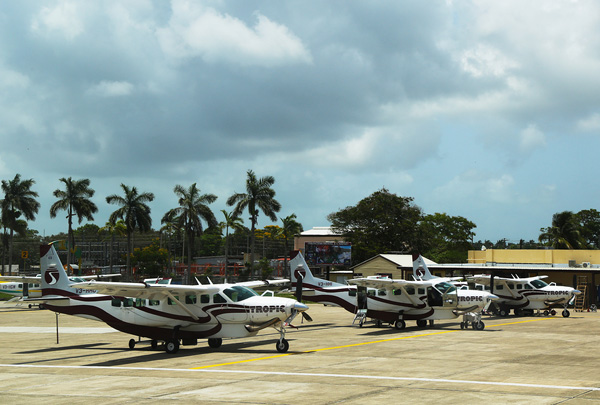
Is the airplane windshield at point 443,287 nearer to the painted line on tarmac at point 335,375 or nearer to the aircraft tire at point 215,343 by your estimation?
the aircraft tire at point 215,343

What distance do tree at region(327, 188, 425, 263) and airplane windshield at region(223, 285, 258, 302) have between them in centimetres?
6510

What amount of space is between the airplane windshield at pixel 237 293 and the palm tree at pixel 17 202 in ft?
235

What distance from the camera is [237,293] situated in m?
23.1

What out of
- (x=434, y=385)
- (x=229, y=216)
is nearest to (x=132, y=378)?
(x=434, y=385)

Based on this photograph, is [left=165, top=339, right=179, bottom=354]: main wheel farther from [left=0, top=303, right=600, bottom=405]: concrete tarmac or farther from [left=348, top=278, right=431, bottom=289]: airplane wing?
[left=348, top=278, right=431, bottom=289]: airplane wing

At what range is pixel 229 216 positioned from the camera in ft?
273

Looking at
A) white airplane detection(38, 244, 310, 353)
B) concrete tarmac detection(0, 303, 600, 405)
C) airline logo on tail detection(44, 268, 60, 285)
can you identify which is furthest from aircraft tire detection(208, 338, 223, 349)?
airline logo on tail detection(44, 268, 60, 285)

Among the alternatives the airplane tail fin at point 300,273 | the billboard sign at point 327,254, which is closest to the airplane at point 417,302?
the airplane tail fin at point 300,273

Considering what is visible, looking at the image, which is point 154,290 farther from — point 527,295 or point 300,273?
point 527,295

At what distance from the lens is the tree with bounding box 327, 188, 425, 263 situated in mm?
88188

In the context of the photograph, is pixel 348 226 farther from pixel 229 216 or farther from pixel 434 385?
pixel 434 385

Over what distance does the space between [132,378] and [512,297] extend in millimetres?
31576

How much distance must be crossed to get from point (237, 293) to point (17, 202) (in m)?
72.4

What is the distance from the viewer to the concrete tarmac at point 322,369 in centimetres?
1384
